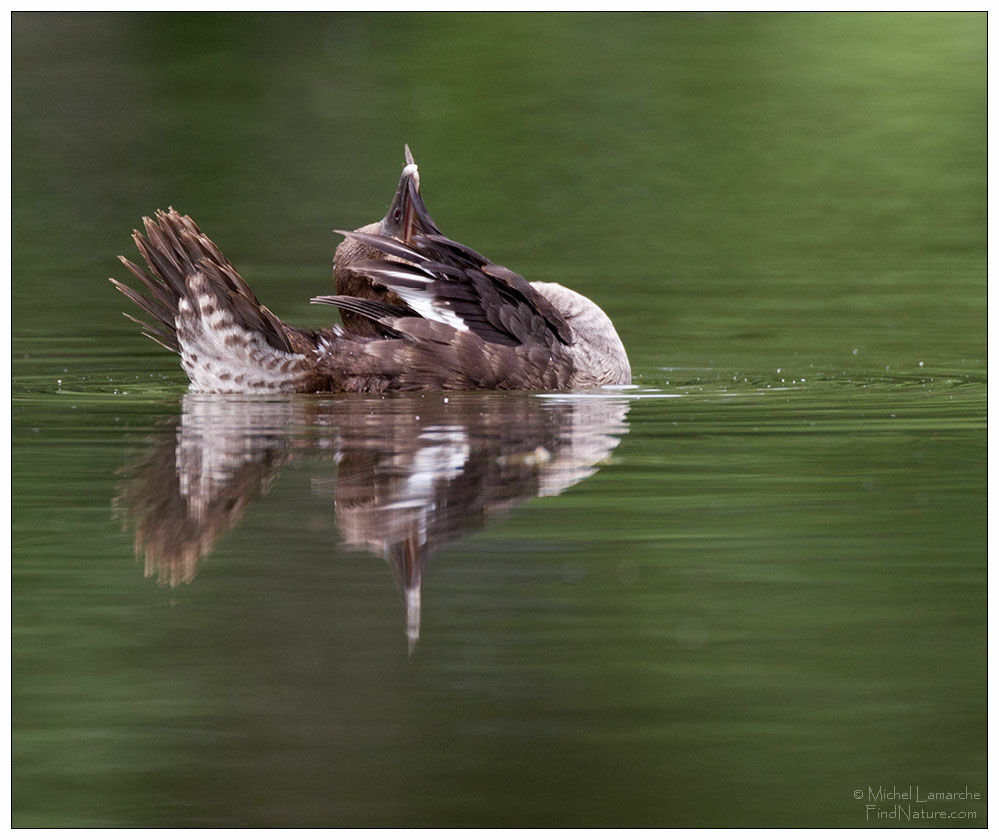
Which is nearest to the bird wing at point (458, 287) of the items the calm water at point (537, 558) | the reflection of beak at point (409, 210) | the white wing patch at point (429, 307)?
the white wing patch at point (429, 307)

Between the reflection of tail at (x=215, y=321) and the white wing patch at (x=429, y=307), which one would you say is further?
the white wing patch at (x=429, y=307)

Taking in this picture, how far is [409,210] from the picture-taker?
8812 mm

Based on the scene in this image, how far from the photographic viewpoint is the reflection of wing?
18.0 ft

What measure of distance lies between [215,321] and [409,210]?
116 cm

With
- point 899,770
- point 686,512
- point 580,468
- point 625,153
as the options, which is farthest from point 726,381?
point 625,153

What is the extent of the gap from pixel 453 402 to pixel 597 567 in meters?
Result: 2.99

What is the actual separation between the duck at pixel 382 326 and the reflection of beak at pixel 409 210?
20cm

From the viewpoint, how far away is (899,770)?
4012 millimetres

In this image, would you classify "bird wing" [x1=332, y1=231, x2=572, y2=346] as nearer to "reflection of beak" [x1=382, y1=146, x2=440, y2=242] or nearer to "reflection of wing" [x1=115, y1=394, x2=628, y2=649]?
"reflection of beak" [x1=382, y1=146, x2=440, y2=242]

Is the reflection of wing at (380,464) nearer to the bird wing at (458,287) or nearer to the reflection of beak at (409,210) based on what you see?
the bird wing at (458,287)

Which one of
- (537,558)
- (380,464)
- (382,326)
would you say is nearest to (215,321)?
(382,326)

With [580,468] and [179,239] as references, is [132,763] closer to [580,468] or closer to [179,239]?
[580,468]

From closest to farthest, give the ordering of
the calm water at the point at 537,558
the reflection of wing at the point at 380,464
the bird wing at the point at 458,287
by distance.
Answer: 1. the calm water at the point at 537,558
2. the reflection of wing at the point at 380,464
3. the bird wing at the point at 458,287

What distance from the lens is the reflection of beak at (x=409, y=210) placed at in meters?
8.80
